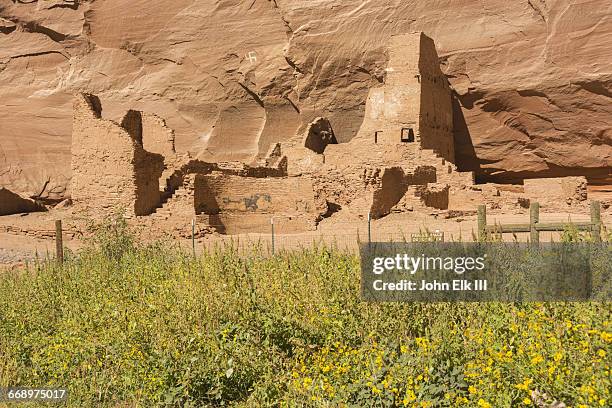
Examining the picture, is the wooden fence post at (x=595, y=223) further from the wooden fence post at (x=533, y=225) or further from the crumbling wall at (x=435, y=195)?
the crumbling wall at (x=435, y=195)

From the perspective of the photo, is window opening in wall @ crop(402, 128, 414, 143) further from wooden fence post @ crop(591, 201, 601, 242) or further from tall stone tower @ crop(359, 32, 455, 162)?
wooden fence post @ crop(591, 201, 601, 242)

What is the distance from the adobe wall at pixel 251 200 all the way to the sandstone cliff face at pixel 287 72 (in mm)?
6074

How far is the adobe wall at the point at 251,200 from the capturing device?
1762 centimetres

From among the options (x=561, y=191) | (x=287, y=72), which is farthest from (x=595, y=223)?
(x=287, y=72)

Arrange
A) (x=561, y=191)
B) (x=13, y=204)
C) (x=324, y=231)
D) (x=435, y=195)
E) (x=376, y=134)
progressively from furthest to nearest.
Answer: (x=13, y=204) → (x=376, y=134) → (x=561, y=191) → (x=435, y=195) → (x=324, y=231)

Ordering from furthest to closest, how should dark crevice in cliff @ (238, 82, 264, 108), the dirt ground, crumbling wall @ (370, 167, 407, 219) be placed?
dark crevice in cliff @ (238, 82, 264, 108) < crumbling wall @ (370, 167, 407, 219) < the dirt ground

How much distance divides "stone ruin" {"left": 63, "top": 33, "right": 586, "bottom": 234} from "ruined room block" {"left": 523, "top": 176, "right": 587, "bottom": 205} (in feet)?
0.29

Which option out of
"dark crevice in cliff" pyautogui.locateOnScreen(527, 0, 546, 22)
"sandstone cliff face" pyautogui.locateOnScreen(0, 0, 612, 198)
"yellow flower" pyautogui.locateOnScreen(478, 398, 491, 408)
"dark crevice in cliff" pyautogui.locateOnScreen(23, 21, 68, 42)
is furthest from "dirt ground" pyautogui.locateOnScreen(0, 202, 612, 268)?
"dark crevice in cliff" pyautogui.locateOnScreen(23, 21, 68, 42)

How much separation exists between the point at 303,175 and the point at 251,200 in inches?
68.9

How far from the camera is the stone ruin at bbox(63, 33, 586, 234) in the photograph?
1709cm

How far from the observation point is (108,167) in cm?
1794

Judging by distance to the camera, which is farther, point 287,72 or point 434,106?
point 287,72

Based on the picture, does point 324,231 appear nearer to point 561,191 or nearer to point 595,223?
point 561,191

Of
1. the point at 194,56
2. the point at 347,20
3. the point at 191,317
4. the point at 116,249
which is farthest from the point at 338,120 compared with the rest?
the point at 191,317
